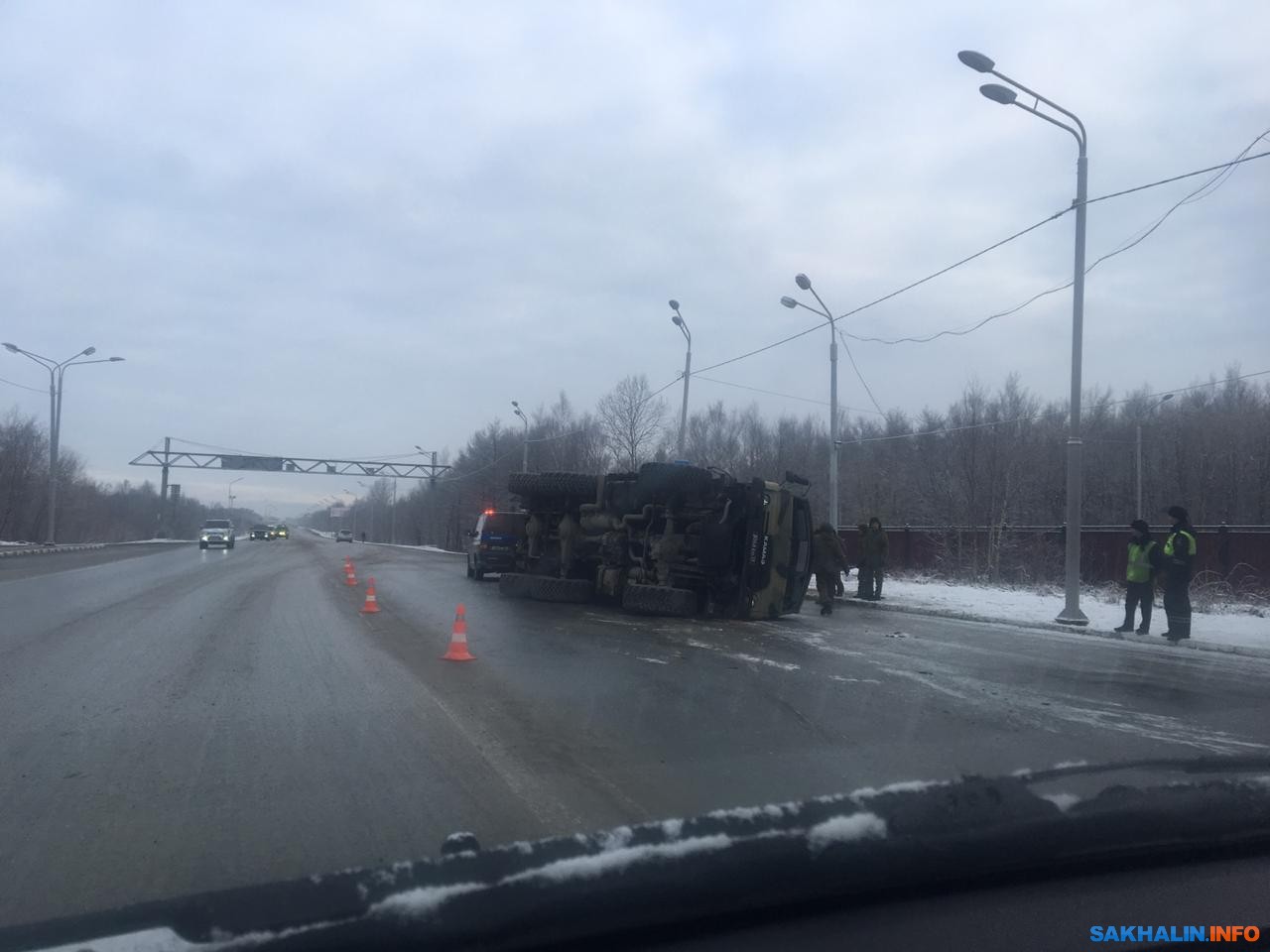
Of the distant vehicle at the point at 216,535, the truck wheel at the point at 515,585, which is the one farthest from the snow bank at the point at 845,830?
the distant vehicle at the point at 216,535

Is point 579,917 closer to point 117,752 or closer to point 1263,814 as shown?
point 1263,814

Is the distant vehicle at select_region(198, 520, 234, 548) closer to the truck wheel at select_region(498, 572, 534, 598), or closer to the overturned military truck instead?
the truck wheel at select_region(498, 572, 534, 598)

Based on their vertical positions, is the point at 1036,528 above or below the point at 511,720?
above

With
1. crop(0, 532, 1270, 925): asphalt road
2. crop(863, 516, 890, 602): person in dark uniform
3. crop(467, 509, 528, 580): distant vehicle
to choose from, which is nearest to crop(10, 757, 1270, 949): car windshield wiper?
crop(0, 532, 1270, 925): asphalt road

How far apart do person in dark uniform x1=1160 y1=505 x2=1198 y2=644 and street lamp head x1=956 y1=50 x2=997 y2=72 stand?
24.8 ft

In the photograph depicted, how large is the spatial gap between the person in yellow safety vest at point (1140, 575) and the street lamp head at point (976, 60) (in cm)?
755

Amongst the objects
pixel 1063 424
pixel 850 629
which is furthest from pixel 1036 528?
pixel 1063 424

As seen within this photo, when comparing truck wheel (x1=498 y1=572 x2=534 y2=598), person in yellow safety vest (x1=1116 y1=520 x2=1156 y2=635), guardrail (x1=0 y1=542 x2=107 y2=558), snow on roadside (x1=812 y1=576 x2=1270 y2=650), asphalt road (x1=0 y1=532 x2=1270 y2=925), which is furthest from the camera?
A: guardrail (x1=0 y1=542 x2=107 y2=558)

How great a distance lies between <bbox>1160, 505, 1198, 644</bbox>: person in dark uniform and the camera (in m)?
14.0

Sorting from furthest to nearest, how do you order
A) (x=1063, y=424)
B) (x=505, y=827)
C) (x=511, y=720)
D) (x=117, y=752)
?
(x=1063, y=424) < (x=511, y=720) < (x=117, y=752) < (x=505, y=827)

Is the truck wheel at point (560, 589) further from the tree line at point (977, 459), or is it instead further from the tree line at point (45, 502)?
the tree line at point (45, 502)

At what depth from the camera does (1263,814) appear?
334cm

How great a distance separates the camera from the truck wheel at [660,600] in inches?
612

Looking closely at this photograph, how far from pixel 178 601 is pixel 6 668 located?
8121 millimetres
